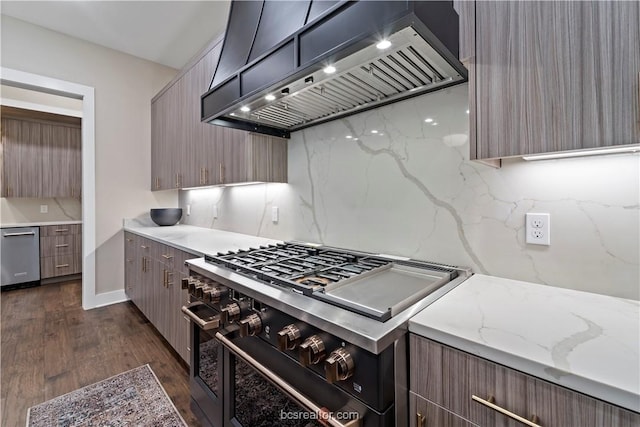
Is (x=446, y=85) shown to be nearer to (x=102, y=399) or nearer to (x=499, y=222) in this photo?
(x=499, y=222)

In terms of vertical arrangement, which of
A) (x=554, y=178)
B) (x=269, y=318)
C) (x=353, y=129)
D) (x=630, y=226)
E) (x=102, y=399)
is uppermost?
(x=353, y=129)

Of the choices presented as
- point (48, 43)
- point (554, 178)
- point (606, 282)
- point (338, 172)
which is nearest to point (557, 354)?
point (606, 282)

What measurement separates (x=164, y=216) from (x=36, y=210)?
305cm

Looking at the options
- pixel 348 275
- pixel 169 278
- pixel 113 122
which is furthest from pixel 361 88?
pixel 113 122

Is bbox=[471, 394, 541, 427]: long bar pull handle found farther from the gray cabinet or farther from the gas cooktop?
the gray cabinet

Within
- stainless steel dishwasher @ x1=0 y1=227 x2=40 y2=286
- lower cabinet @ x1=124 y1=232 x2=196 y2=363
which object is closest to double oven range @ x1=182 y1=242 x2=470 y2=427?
lower cabinet @ x1=124 y1=232 x2=196 y2=363

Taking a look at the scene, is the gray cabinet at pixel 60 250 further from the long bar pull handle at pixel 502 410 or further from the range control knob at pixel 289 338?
the long bar pull handle at pixel 502 410

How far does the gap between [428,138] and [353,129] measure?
0.47m

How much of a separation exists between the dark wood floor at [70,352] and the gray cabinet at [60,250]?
98 cm

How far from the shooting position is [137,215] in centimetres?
358

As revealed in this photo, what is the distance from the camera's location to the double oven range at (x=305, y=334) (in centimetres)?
72

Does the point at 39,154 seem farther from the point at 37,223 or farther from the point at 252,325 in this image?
the point at 252,325

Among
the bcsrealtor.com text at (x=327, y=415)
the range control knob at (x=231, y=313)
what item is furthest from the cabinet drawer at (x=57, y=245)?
the bcsrealtor.com text at (x=327, y=415)

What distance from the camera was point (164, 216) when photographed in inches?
132
